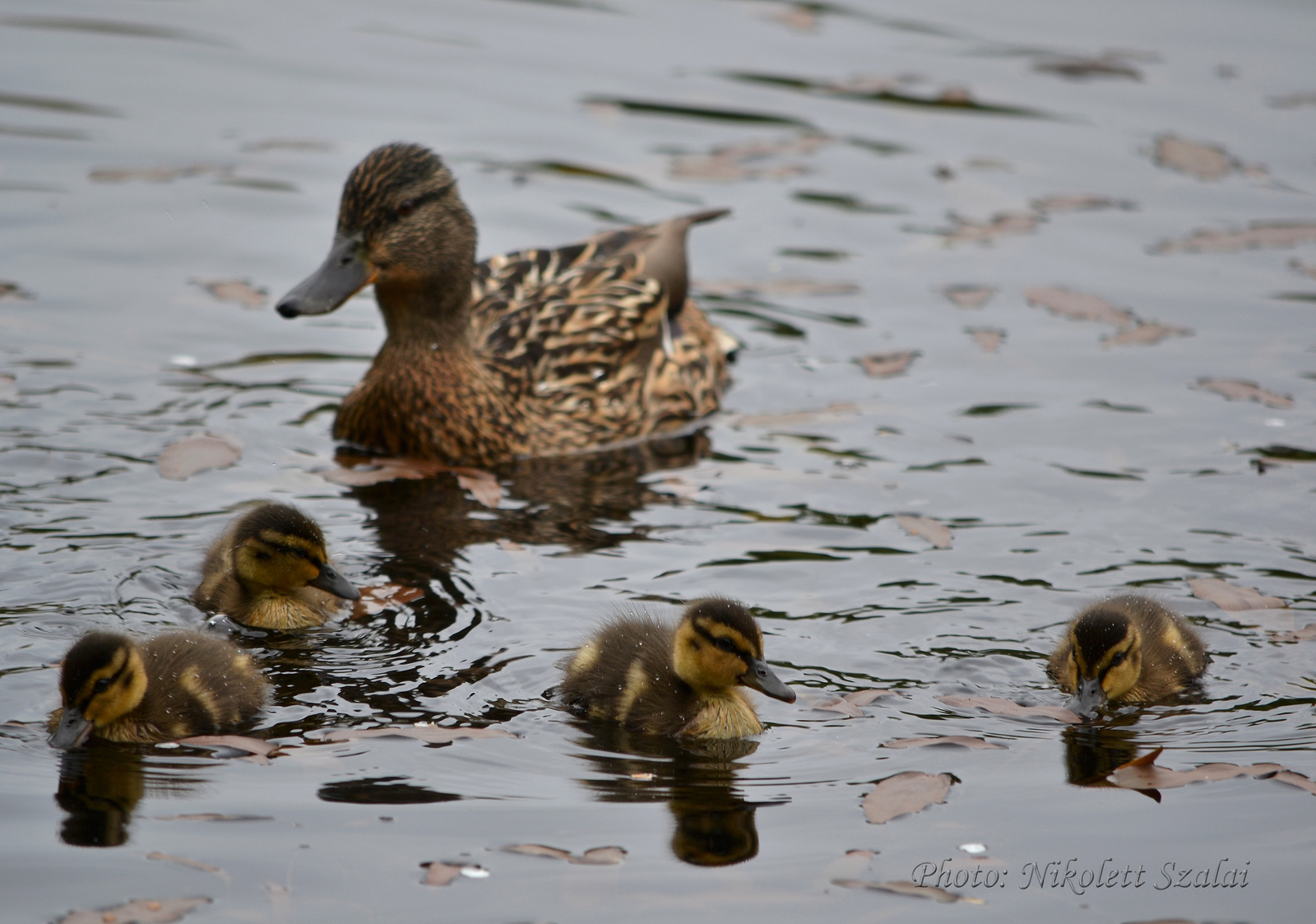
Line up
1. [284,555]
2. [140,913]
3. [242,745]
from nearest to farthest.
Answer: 1. [140,913]
2. [242,745]
3. [284,555]

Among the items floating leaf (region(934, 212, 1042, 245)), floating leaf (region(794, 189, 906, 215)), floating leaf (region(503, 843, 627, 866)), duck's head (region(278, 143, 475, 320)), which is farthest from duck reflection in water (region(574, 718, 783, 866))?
floating leaf (region(794, 189, 906, 215))

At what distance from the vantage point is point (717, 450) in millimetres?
7438

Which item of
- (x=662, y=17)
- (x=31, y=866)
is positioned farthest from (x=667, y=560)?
(x=662, y=17)

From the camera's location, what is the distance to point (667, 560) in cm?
618

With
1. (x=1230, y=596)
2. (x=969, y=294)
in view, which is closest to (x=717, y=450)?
(x=969, y=294)

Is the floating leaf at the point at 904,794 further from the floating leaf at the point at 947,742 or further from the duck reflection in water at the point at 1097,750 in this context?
the duck reflection in water at the point at 1097,750

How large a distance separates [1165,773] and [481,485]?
125 inches

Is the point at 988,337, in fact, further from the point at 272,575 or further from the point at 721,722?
the point at 272,575

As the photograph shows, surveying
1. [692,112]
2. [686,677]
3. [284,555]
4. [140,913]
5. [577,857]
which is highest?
[692,112]

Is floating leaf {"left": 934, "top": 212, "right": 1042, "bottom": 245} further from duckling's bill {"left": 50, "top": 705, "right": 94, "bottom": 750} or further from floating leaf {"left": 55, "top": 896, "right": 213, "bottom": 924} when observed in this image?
floating leaf {"left": 55, "top": 896, "right": 213, "bottom": 924}

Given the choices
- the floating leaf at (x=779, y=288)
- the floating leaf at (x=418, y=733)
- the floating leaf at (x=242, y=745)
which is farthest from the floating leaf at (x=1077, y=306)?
the floating leaf at (x=242, y=745)

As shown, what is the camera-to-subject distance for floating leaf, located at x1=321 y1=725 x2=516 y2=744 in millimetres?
4738

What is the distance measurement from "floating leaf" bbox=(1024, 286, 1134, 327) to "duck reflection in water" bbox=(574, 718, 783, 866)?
4.50 m

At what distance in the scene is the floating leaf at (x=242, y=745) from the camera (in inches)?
183
